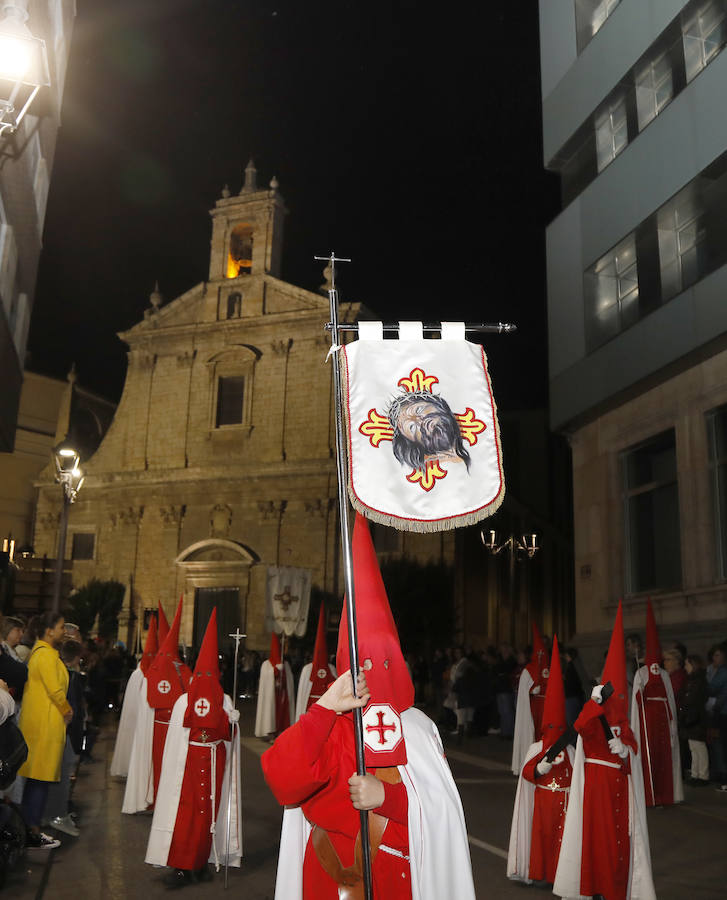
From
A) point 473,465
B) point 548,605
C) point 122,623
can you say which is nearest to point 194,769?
point 473,465

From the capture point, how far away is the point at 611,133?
1781 centimetres

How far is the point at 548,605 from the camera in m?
45.9

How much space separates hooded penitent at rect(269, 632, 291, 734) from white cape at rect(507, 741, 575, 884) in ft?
37.6

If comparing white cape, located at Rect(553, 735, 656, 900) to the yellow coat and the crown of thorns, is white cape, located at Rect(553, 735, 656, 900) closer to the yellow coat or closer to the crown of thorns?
the crown of thorns

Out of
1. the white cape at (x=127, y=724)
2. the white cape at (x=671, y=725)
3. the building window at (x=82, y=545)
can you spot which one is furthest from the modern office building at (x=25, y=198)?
the building window at (x=82, y=545)

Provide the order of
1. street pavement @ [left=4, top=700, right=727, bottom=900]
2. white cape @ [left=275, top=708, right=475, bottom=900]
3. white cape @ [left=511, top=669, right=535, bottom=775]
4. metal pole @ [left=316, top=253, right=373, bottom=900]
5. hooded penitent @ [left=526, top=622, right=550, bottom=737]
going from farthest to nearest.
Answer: hooded penitent @ [left=526, top=622, right=550, bottom=737] < white cape @ [left=511, top=669, right=535, bottom=775] < street pavement @ [left=4, top=700, right=727, bottom=900] < white cape @ [left=275, top=708, right=475, bottom=900] < metal pole @ [left=316, top=253, right=373, bottom=900]

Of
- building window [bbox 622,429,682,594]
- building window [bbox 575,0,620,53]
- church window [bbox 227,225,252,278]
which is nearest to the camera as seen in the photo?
building window [bbox 622,429,682,594]

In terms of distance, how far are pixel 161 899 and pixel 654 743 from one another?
6.31m

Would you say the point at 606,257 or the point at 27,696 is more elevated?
the point at 606,257

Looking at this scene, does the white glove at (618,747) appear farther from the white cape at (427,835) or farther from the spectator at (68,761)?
the spectator at (68,761)

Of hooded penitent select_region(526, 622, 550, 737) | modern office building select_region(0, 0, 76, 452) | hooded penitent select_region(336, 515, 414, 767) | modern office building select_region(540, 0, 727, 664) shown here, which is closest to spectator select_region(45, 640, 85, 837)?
hooded penitent select_region(336, 515, 414, 767)

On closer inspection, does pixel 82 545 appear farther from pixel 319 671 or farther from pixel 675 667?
pixel 675 667

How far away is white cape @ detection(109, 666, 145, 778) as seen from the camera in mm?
12328

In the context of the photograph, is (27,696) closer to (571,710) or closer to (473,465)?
(473,465)
